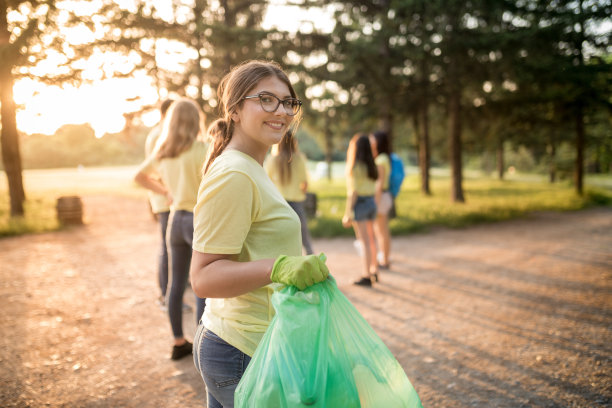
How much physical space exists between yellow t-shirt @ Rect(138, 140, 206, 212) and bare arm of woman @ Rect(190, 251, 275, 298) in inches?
89.9

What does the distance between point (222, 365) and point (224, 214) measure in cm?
55

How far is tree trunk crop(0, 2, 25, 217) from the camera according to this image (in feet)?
37.6

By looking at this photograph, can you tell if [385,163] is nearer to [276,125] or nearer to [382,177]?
[382,177]

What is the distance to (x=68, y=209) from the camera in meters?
11.4

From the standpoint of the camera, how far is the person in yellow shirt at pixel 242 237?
1.24m

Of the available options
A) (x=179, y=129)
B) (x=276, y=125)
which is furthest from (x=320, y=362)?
(x=179, y=129)

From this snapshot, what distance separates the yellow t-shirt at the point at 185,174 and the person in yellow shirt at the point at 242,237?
2.00m

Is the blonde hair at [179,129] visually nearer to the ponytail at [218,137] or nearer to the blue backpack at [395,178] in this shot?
the ponytail at [218,137]

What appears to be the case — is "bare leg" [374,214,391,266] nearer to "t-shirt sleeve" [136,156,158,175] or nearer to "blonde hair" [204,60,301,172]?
"t-shirt sleeve" [136,156,158,175]

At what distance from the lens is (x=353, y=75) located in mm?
10617

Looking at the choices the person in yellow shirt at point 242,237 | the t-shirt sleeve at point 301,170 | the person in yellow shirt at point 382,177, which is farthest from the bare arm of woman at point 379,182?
the person in yellow shirt at point 242,237

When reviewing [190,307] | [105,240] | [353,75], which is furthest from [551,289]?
[105,240]

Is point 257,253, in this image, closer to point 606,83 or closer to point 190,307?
point 190,307

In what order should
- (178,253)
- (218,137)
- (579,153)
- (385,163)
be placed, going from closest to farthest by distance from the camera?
(218,137) → (178,253) → (385,163) → (579,153)
